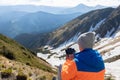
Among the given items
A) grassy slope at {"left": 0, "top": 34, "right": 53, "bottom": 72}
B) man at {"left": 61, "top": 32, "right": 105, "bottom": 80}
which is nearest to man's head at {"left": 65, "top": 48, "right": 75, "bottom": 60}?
man at {"left": 61, "top": 32, "right": 105, "bottom": 80}

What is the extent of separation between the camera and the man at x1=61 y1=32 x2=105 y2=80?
7.07 meters

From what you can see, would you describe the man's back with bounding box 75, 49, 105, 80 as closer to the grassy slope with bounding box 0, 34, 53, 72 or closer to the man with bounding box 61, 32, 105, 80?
the man with bounding box 61, 32, 105, 80

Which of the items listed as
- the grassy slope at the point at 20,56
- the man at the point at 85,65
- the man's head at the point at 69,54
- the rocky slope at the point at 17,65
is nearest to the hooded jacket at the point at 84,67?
the man at the point at 85,65

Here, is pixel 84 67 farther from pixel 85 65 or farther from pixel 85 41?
pixel 85 41

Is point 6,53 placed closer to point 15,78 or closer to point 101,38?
point 15,78

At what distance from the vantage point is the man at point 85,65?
23.2 ft

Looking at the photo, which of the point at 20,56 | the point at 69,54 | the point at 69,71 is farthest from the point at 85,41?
the point at 20,56

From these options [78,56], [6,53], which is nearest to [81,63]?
[78,56]

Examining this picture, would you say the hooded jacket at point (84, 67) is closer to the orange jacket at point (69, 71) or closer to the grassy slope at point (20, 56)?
the orange jacket at point (69, 71)

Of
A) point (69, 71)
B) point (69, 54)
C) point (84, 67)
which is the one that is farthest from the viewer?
point (69, 54)

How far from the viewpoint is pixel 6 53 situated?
36.8m

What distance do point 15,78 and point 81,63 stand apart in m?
9.61

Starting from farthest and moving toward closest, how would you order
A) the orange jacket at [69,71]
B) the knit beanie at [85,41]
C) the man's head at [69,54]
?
the knit beanie at [85,41] < the man's head at [69,54] < the orange jacket at [69,71]

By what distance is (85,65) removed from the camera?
722cm
